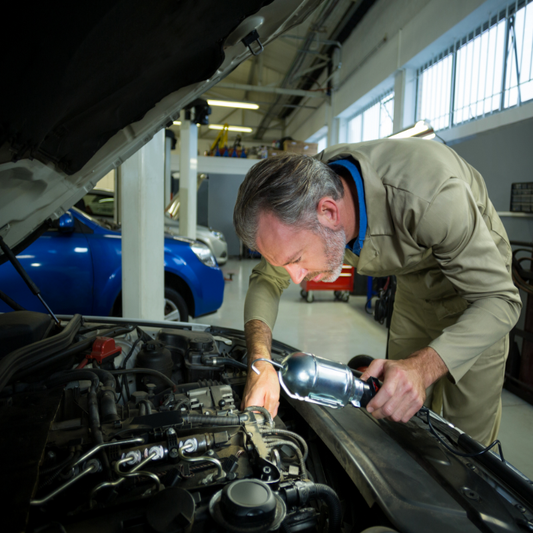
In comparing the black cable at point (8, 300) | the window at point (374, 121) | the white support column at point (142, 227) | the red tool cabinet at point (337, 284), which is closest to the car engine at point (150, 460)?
the black cable at point (8, 300)

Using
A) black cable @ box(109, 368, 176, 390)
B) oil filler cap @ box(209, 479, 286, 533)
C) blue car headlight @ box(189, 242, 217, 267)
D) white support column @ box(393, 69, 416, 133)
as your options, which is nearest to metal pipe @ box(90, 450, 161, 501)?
oil filler cap @ box(209, 479, 286, 533)

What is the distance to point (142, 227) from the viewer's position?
97.3 inches

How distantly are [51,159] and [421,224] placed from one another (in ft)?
3.42

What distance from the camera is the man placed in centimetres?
106

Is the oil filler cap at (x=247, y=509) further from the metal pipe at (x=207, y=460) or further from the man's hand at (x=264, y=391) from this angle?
the man's hand at (x=264, y=391)

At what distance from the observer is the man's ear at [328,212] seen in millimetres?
1143

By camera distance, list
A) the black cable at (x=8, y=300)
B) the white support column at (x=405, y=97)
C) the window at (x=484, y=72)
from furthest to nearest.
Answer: the white support column at (x=405, y=97) < the window at (x=484, y=72) < the black cable at (x=8, y=300)

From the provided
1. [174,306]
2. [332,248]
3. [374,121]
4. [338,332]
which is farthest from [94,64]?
[374,121]

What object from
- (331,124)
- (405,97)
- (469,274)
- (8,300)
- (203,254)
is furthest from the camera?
(331,124)

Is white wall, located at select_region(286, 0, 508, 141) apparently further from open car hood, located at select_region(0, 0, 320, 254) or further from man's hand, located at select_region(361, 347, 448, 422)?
man's hand, located at select_region(361, 347, 448, 422)

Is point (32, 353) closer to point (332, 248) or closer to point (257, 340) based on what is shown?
point (257, 340)

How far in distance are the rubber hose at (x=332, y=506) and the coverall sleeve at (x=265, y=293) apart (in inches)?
29.0

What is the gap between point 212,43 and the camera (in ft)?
3.11

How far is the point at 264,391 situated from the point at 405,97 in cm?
549
